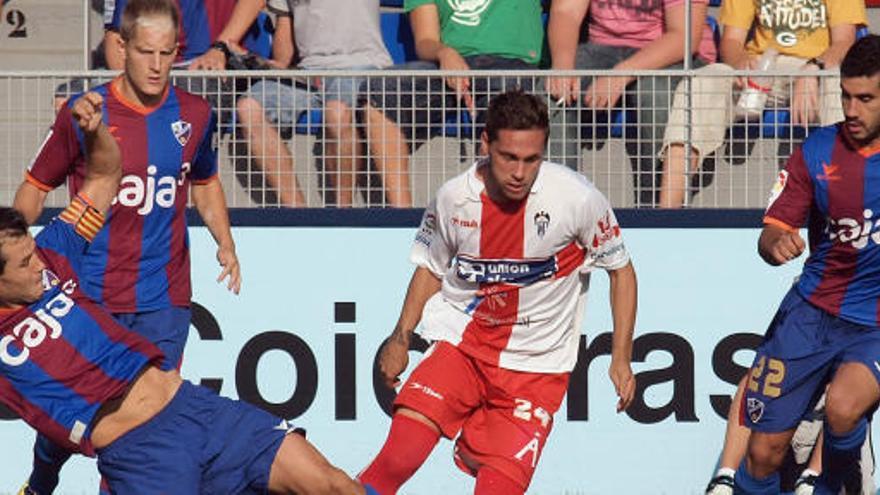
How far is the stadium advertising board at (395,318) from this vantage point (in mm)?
10570

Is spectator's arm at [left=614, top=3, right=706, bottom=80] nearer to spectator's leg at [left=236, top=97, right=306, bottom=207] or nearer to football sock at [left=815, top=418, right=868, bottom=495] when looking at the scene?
spectator's leg at [left=236, top=97, right=306, bottom=207]

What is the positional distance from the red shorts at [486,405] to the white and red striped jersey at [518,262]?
0.06m

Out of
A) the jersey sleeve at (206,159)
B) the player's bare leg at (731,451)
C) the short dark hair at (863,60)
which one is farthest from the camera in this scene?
the player's bare leg at (731,451)

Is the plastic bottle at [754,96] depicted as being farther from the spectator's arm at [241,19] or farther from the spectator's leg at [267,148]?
the spectator's arm at [241,19]

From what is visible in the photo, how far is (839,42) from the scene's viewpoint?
11.3 m

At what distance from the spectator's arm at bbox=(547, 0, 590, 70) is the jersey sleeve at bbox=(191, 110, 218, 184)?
2.46 meters

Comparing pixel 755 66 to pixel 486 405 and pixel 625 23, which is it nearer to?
pixel 625 23

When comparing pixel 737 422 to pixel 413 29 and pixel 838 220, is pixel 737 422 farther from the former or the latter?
pixel 413 29

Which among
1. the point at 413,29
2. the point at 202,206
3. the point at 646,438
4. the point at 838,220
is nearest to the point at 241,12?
the point at 413,29

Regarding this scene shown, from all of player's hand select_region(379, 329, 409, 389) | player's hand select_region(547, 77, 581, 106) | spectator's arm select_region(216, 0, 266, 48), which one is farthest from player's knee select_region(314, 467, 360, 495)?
spectator's arm select_region(216, 0, 266, 48)

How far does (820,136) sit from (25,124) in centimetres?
416

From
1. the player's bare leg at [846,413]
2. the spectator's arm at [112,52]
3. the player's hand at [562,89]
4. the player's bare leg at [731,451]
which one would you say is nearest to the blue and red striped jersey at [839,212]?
the player's bare leg at [846,413]

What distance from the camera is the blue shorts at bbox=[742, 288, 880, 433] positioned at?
8.98 metres

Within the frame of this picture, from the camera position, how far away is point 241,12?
11.4 metres
